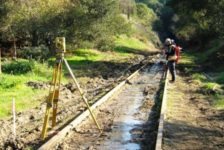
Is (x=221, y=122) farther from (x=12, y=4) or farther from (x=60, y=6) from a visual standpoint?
(x=60, y=6)

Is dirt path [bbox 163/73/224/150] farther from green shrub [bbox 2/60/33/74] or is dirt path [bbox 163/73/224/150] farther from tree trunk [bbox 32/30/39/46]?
tree trunk [bbox 32/30/39/46]

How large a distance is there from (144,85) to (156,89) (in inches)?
81.7

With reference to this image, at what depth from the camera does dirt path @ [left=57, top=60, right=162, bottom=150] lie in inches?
415

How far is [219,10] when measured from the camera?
33625mm

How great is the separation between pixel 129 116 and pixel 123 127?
1778 mm

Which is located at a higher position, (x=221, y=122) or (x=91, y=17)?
(x=91, y=17)

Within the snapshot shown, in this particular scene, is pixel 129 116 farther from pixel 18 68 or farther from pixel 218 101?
pixel 18 68

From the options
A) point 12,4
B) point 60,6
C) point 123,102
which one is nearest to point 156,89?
point 123,102

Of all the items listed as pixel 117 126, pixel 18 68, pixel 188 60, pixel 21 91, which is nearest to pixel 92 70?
pixel 18 68

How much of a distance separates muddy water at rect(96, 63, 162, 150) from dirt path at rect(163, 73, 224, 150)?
81 cm

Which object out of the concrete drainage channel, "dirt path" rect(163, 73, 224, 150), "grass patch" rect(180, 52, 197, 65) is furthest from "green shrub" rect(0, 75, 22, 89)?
"grass patch" rect(180, 52, 197, 65)

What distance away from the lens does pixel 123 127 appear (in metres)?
12.5

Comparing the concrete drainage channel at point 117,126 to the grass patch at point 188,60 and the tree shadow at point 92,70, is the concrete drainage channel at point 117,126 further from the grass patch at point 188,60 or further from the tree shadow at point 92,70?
the grass patch at point 188,60

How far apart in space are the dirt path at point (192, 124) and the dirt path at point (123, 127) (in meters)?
0.47
